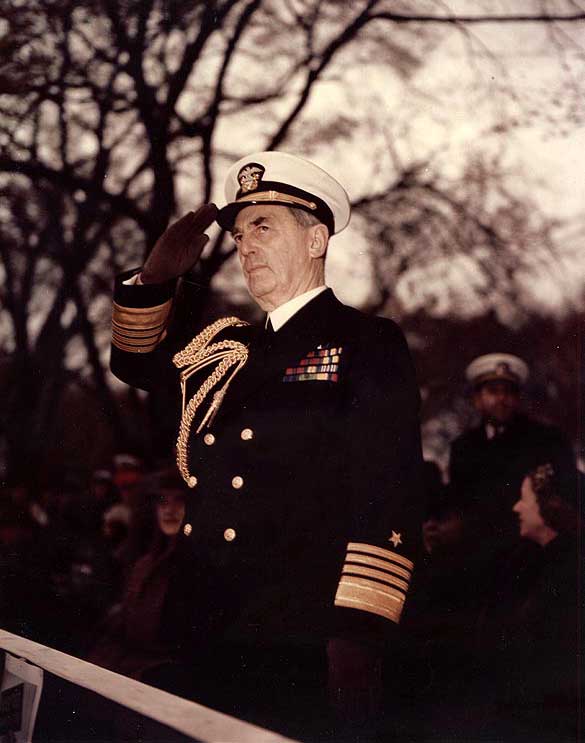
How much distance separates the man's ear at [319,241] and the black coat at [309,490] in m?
0.07

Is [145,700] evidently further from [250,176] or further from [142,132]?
[142,132]

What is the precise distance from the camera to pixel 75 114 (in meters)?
2.40

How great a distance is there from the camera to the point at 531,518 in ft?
4.60

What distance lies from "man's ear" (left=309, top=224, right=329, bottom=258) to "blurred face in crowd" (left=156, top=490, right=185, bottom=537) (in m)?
0.64

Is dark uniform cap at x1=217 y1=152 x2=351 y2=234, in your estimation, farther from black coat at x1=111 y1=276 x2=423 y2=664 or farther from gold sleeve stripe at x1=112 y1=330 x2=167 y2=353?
gold sleeve stripe at x1=112 y1=330 x2=167 y2=353

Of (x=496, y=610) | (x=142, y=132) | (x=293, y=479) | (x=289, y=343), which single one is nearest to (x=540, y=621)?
(x=496, y=610)

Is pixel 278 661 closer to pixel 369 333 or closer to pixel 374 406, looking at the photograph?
pixel 374 406

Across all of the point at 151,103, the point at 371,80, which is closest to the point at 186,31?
the point at 151,103

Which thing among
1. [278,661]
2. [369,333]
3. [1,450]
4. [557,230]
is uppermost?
[557,230]

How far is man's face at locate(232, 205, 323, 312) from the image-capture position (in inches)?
63.7

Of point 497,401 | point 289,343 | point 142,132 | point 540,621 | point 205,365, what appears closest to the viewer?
point 540,621

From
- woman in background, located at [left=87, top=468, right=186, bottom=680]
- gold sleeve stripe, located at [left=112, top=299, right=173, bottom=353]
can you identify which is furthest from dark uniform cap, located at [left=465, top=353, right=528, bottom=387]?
woman in background, located at [left=87, top=468, right=186, bottom=680]

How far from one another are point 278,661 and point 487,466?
0.49 m

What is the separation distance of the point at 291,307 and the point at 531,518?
0.55m
